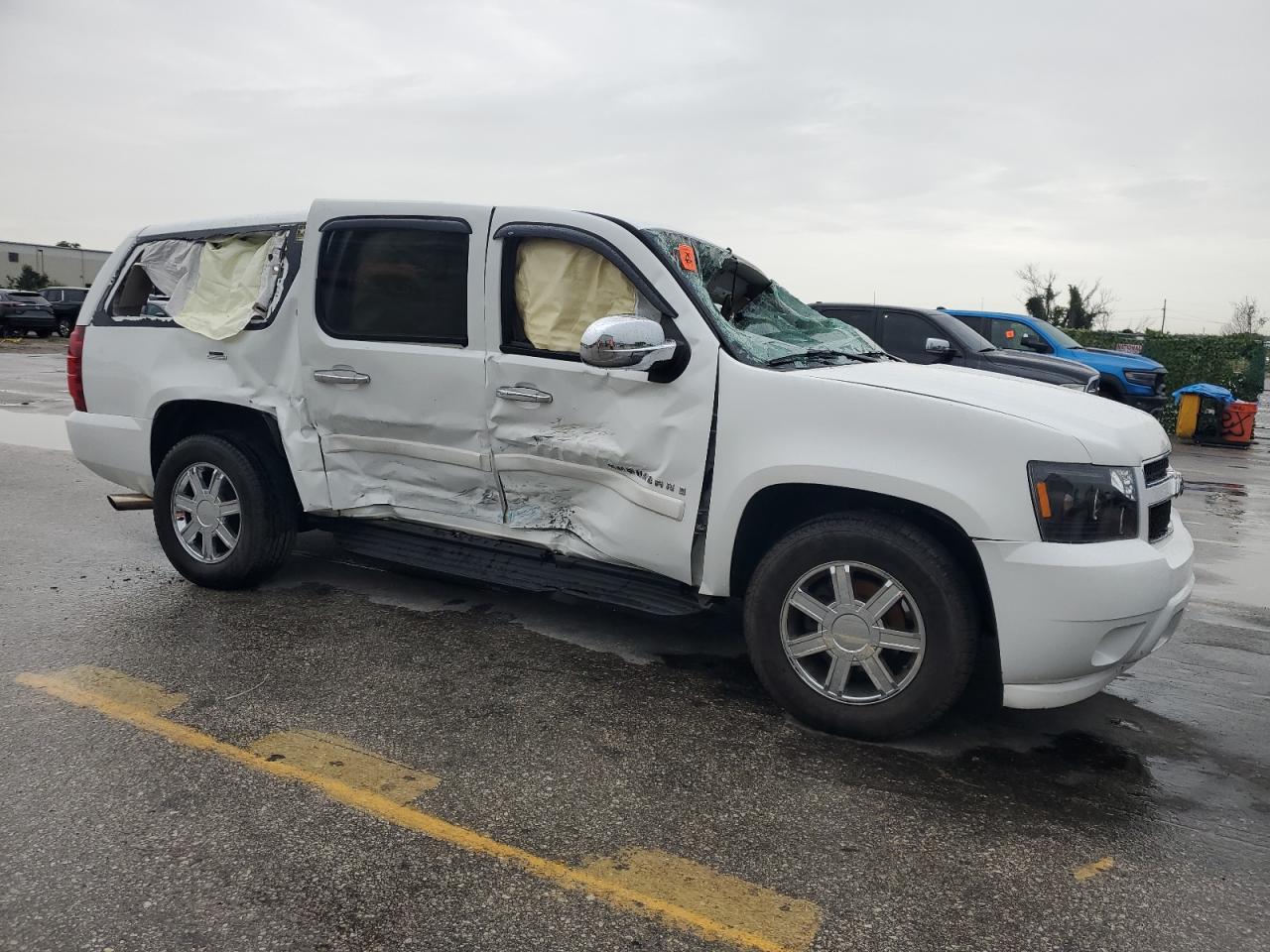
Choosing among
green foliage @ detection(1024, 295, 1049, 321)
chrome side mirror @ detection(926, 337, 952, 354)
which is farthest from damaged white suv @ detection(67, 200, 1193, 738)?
green foliage @ detection(1024, 295, 1049, 321)

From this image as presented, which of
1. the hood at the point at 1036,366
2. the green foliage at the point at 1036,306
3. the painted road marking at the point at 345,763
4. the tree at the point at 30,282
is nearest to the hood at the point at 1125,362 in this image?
the hood at the point at 1036,366

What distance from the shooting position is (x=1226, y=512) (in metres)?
9.12

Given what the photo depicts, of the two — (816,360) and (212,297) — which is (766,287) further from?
(212,297)

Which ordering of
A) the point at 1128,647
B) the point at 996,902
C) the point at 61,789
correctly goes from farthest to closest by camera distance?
the point at 1128,647 → the point at 61,789 → the point at 996,902

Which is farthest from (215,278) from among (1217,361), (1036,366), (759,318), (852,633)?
(1217,361)

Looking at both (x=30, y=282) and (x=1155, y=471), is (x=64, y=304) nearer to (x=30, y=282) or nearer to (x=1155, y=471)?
(x=30, y=282)

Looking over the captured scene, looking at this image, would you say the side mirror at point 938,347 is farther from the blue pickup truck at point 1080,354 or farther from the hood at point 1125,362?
the hood at point 1125,362

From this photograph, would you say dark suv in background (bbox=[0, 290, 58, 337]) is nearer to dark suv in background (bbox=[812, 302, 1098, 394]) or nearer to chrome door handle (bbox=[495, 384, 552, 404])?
dark suv in background (bbox=[812, 302, 1098, 394])

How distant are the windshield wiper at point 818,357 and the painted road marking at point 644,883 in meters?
1.94

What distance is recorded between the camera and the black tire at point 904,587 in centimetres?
335

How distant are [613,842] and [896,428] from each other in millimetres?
1634

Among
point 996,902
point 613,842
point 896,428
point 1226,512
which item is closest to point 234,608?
point 613,842

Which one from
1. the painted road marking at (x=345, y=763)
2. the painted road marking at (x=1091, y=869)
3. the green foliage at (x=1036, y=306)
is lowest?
the painted road marking at (x=345, y=763)

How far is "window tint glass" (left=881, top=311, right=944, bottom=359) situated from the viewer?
11805 mm
